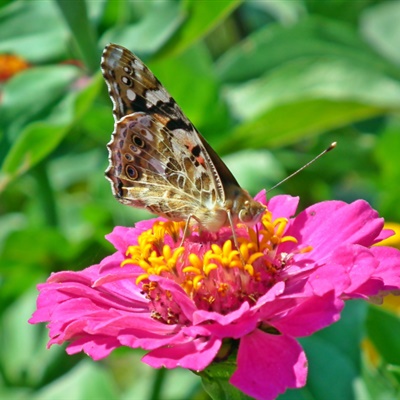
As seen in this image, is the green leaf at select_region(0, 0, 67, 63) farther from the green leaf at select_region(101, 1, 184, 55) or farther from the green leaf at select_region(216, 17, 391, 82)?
the green leaf at select_region(216, 17, 391, 82)

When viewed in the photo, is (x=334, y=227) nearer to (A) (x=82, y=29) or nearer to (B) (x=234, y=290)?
(B) (x=234, y=290)

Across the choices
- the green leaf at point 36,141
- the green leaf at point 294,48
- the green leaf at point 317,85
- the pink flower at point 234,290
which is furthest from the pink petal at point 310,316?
the green leaf at point 294,48

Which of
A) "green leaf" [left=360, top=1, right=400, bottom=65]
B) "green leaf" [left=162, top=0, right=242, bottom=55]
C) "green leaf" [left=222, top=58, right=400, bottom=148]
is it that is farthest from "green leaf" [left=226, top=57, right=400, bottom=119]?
"green leaf" [left=360, top=1, right=400, bottom=65]

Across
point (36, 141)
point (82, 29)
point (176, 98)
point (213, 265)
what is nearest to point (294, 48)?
point (176, 98)

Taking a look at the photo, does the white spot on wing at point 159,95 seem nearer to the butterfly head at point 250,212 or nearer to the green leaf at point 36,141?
the butterfly head at point 250,212

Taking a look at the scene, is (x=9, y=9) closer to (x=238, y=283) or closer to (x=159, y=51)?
(x=159, y=51)
